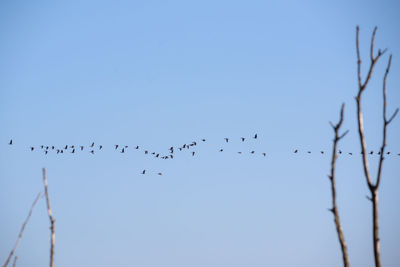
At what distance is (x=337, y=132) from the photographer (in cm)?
412

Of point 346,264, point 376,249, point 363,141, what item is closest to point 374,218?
point 376,249

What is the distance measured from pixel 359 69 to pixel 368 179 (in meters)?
1.43

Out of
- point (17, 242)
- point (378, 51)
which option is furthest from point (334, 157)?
point (17, 242)

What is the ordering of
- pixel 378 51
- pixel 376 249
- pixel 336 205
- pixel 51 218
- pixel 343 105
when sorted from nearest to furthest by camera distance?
pixel 376 249
pixel 336 205
pixel 343 105
pixel 378 51
pixel 51 218

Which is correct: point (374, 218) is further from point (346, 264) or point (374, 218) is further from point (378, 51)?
point (378, 51)

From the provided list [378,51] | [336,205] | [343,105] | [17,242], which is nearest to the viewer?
[336,205]

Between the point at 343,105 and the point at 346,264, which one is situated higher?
the point at 343,105

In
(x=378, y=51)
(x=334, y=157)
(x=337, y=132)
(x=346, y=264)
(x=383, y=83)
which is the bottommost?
(x=346, y=264)

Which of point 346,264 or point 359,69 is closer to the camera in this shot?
point 346,264

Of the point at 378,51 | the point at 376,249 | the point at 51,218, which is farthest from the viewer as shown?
the point at 51,218

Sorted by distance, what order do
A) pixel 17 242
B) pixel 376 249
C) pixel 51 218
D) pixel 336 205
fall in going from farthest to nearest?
pixel 17 242 < pixel 51 218 < pixel 336 205 < pixel 376 249

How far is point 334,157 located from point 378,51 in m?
1.49

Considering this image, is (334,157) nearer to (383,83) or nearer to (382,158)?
(382,158)

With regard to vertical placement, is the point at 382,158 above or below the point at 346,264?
above
